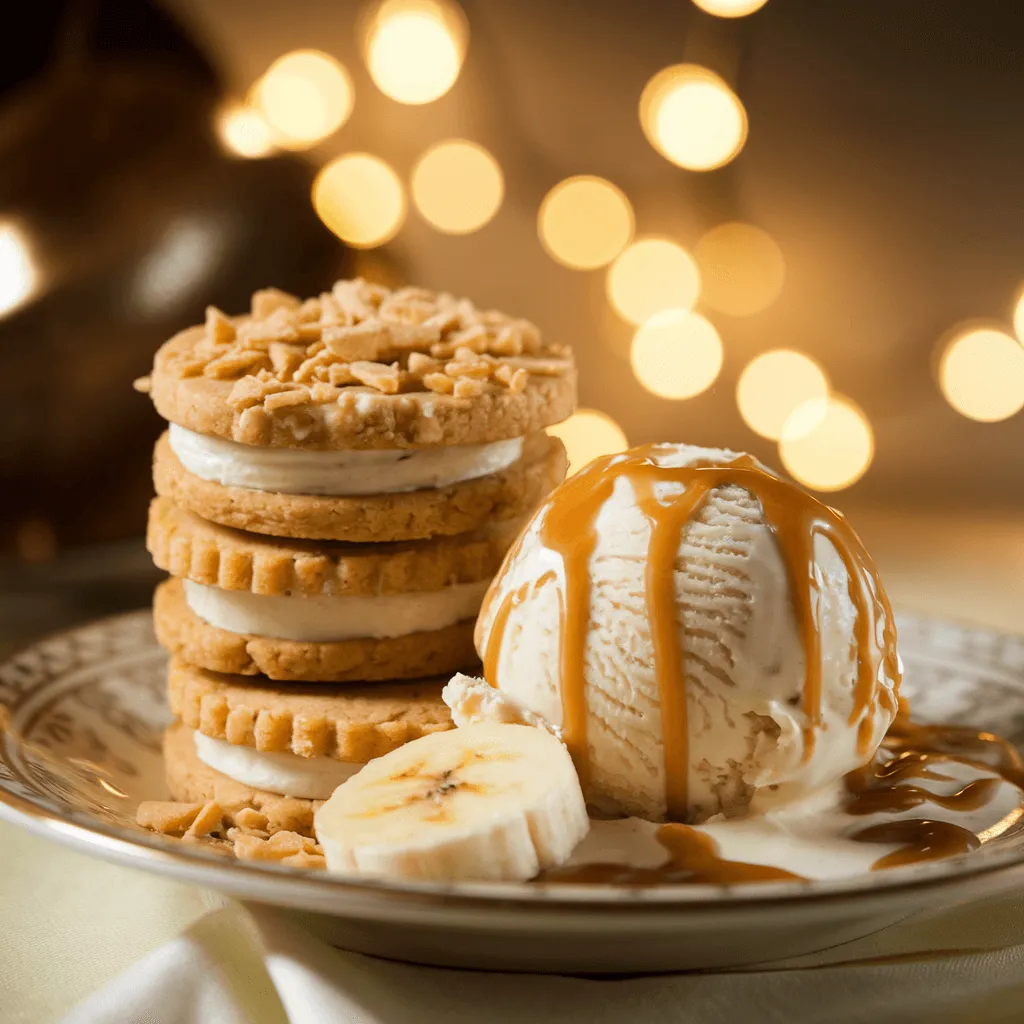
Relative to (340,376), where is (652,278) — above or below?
above

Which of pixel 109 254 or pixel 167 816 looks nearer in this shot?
pixel 167 816

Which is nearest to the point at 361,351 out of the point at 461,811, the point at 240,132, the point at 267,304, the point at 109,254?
the point at 267,304

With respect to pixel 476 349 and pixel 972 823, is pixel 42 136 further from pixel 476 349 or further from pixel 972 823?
pixel 972 823

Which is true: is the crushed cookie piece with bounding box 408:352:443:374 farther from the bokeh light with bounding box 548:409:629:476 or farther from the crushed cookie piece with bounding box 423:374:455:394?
the bokeh light with bounding box 548:409:629:476

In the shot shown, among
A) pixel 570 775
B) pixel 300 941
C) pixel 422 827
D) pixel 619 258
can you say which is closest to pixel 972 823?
pixel 570 775

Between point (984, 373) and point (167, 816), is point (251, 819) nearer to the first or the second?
point (167, 816)

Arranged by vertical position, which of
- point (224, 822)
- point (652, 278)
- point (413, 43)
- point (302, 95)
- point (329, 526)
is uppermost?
point (413, 43)

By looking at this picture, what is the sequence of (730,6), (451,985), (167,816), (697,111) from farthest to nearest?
(697,111) < (730,6) < (167,816) < (451,985)
